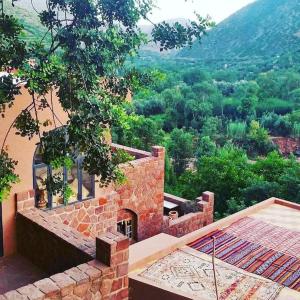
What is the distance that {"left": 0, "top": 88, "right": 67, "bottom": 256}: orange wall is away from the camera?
762cm

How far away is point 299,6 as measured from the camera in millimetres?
68875

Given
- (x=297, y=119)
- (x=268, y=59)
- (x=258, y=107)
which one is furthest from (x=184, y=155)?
(x=268, y=59)

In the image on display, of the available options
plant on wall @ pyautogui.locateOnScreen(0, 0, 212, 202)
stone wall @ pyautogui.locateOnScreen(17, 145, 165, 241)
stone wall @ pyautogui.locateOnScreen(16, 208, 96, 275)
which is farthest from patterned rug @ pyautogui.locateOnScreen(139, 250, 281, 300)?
plant on wall @ pyautogui.locateOnScreen(0, 0, 212, 202)

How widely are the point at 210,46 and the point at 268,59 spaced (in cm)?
1655

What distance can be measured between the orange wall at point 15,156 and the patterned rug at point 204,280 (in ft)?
7.67

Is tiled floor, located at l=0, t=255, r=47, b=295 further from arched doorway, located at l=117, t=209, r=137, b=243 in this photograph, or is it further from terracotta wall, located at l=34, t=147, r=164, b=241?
arched doorway, located at l=117, t=209, r=137, b=243

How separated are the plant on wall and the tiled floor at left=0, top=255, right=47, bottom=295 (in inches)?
71.8

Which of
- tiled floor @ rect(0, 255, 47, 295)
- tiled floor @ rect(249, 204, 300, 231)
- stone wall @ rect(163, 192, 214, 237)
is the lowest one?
stone wall @ rect(163, 192, 214, 237)

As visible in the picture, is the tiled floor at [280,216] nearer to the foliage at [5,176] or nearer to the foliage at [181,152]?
the foliage at [5,176]

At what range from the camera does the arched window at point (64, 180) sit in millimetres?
8344

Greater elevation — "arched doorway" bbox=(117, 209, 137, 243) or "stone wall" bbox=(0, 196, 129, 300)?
"stone wall" bbox=(0, 196, 129, 300)

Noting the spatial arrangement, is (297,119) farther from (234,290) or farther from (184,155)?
(234,290)

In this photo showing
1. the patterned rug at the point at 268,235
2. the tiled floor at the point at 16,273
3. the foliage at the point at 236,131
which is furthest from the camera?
the foliage at the point at 236,131

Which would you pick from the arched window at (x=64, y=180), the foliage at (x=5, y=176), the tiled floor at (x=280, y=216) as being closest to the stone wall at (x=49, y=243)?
the arched window at (x=64, y=180)
